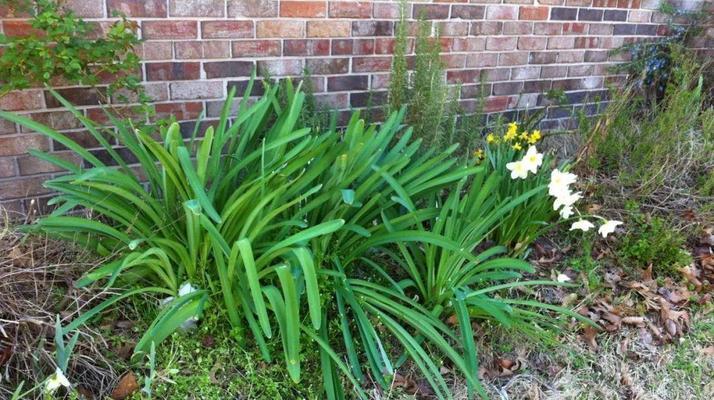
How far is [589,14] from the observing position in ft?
12.9

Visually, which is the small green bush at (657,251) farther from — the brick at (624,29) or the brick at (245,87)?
the brick at (245,87)

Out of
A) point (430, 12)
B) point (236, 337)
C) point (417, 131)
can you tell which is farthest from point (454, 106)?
point (236, 337)

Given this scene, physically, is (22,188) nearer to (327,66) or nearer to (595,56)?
(327,66)

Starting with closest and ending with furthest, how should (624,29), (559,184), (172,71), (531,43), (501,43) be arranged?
1. (559,184)
2. (172,71)
3. (501,43)
4. (531,43)
5. (624,29)

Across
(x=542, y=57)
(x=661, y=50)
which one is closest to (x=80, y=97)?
(x=542, y=57)

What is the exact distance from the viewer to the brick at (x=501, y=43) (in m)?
3.58

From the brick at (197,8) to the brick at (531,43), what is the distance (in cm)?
186

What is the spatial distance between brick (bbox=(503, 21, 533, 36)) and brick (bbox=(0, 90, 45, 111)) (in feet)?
8.23

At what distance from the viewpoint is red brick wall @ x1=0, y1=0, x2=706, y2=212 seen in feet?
8.66

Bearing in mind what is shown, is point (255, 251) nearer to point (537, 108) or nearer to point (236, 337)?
point (236, 337)

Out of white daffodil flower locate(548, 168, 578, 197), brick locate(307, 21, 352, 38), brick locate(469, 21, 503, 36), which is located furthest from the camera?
brick locate(469, 21, 503, 36)

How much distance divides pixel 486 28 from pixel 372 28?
76cm

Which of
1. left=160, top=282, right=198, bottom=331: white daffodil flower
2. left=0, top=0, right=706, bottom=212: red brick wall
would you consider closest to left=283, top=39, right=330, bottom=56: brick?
left=0, top=0, right=706, bottom=212: red brick wall

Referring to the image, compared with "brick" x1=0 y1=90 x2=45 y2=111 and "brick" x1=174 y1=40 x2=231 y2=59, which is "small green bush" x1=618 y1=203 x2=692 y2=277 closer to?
"brick" x1=174 y1=40 x2=231 y2=59
